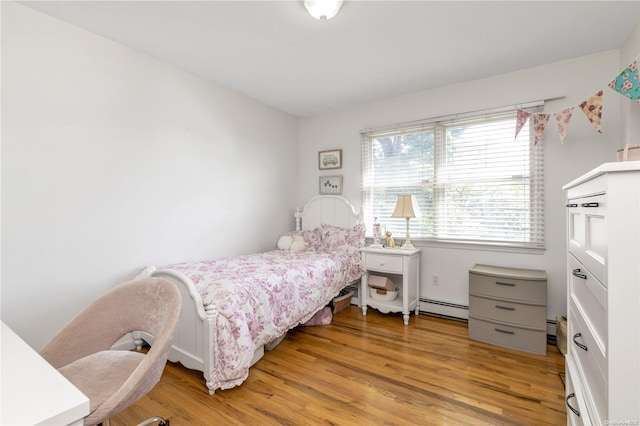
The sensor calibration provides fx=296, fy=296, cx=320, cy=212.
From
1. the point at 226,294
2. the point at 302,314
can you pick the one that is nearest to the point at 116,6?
the point at 226,294

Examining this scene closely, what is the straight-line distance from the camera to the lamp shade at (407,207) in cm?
312

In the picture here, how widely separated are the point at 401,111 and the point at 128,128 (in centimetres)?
279

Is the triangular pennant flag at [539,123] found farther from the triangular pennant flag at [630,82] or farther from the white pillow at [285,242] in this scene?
the white pillow at [285,242]

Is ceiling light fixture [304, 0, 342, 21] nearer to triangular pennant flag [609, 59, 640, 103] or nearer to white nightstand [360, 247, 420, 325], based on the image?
triangular pennant flag [609, 59, 640, 103]

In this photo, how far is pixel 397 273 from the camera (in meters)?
3.11

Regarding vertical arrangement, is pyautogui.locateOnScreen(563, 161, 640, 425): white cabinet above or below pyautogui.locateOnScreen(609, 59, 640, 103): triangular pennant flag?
below

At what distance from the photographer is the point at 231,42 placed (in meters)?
2.36

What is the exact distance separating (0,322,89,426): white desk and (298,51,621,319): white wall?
320cm

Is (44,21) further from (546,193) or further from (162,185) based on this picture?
→ (546,193)

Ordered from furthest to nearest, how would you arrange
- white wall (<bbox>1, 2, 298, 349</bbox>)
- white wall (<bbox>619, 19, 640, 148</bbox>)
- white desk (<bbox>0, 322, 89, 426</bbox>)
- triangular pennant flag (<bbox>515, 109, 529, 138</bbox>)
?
triangular pennant flag (<bbox>515, 109, 529, 138</bbox>)
white wall (<bbox>619, 19, 640, 148</bbox>)
white wall (<bbox>1, 2, 298, 349</bbox>)
white desk (<bbox>0, 322, 89, 426</bbox>)

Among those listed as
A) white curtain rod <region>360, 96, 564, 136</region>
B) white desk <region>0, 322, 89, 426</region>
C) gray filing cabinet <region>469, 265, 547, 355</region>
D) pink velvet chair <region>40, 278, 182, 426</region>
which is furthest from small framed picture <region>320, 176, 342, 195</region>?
white desk <region>0, 322, 89, 426</region>

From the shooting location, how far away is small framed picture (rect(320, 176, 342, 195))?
155 inches

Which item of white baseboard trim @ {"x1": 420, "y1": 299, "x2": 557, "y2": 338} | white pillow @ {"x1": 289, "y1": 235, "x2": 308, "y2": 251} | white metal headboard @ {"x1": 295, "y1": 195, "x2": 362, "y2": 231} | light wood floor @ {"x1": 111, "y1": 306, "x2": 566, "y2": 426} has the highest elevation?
white metal headboard @ {"x1": 295, "y1": 195, "x2": 362, "y2": 231}

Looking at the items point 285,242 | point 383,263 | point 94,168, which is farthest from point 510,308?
point 94,168
